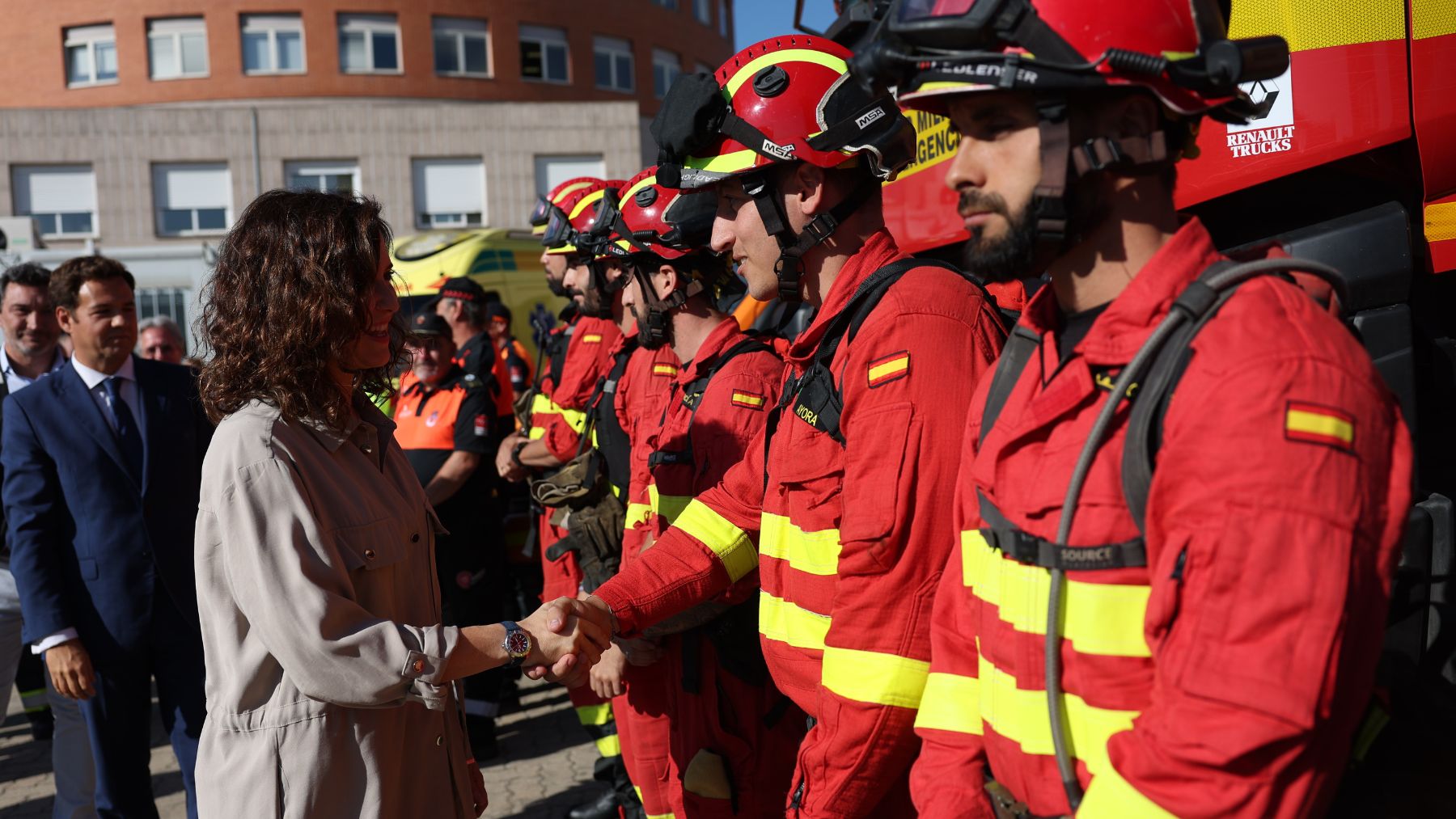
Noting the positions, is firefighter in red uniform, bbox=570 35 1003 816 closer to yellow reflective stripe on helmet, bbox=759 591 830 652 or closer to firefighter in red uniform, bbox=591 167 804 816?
Answer: yellow reflective stripe on helmet, bbox=759 591 830 652

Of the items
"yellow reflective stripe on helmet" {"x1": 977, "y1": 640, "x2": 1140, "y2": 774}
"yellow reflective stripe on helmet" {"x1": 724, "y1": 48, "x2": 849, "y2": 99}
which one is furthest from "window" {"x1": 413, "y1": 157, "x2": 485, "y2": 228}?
"yellow reflective stripe on helmet" {"x1": 977, "y1": 640, "x2": 1140, "y2": 774}

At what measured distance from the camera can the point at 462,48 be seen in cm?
3781

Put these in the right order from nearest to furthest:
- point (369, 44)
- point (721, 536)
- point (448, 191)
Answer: point (721, 536), point (448, 191), point (369, 44)

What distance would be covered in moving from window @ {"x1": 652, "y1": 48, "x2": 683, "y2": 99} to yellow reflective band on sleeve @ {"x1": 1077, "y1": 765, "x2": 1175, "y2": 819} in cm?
4210

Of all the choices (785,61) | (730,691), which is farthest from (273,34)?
(730,691)

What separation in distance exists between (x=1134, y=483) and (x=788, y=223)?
169 centimetres

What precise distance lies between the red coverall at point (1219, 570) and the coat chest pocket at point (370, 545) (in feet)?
4.99

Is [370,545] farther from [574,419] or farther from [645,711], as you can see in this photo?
[574,419]

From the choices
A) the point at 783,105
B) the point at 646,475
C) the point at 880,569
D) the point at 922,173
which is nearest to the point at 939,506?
the point at 880,569

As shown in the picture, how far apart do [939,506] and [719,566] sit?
1.16 metres

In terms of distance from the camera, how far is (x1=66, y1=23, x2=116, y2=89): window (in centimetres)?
3650

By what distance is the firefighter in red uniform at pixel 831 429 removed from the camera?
235cm

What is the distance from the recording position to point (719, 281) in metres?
4.86

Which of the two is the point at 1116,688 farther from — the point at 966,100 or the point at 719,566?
the point at 719,566
